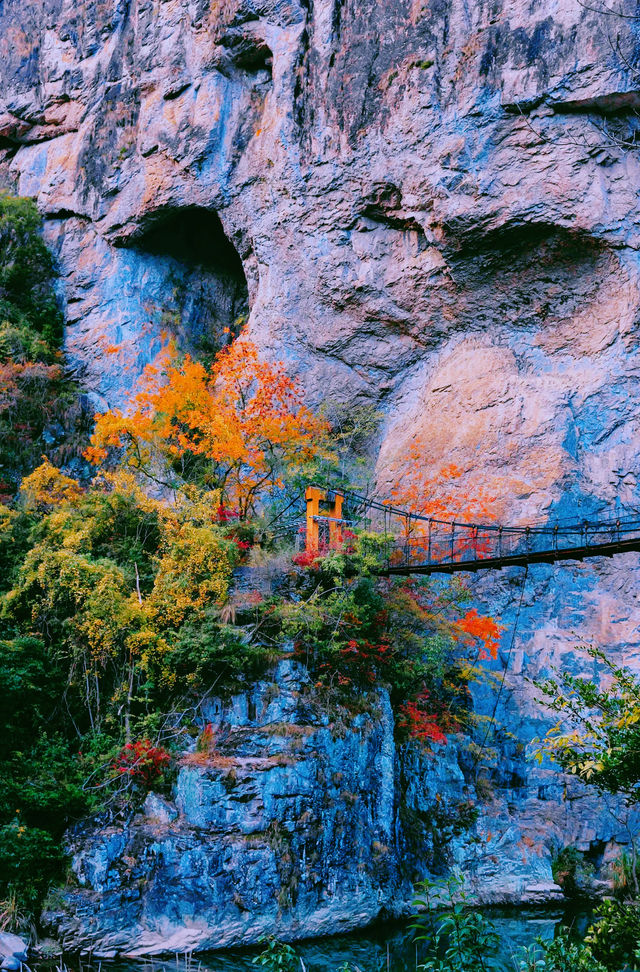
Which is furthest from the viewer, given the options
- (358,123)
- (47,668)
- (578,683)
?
(358,123)

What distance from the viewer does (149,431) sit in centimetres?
1425

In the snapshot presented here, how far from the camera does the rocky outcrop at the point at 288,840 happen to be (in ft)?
28.7

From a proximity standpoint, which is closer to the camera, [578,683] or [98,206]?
[578,683]

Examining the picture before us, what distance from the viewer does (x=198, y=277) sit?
19312mm

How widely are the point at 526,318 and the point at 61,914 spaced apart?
39.6ft

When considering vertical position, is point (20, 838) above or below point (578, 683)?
below

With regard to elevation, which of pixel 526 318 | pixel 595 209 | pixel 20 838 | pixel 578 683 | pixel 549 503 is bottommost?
pixel 20 838

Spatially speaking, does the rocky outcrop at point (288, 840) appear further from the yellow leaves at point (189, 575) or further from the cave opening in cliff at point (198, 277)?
the cave opening in cliff at point (198, 277)

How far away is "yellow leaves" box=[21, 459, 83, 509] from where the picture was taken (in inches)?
514

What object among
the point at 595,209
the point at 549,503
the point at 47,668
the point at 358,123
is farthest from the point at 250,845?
the point at 358,123

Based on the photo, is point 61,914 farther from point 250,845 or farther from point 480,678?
point 480,678

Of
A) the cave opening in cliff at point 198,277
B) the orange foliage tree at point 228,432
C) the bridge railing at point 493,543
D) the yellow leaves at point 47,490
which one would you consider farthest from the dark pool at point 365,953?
the cave opening in cliff at point 198,277

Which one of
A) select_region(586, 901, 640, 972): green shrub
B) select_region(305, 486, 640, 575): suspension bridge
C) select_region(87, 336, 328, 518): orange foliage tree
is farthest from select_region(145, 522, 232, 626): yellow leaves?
select_region(586, 901, 640, 972): green shrub

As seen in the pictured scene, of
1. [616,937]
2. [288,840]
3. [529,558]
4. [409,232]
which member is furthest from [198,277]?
[616,937]
